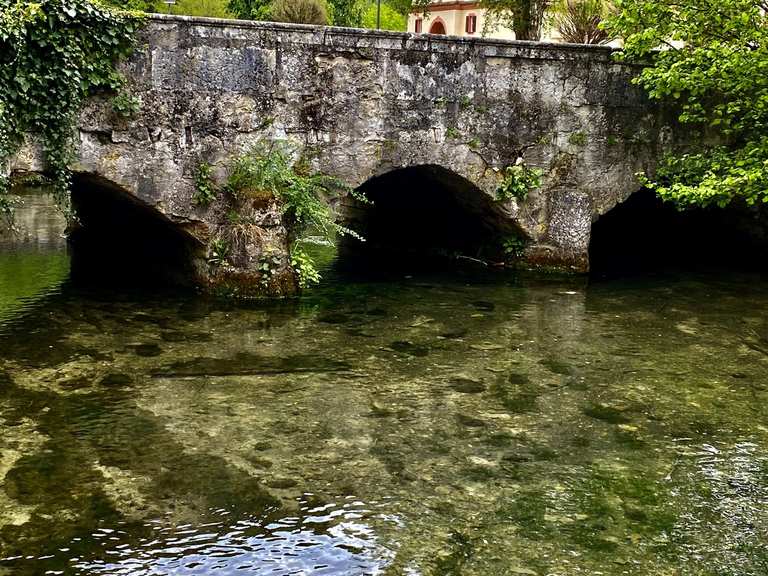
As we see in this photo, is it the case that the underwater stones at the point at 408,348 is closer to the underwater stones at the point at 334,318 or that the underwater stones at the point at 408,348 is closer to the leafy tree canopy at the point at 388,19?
the underwater stones at the point at 334,318

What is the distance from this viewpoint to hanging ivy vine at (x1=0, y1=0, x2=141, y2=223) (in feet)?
26.0

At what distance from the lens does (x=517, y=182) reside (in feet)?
35.3

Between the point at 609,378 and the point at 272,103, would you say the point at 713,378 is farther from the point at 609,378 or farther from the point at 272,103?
the point at 272,103

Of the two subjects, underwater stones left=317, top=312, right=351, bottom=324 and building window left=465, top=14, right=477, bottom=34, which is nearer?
underwater stones left=317, top=312, right=351, bottom=324

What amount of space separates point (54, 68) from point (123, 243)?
441 centimetres

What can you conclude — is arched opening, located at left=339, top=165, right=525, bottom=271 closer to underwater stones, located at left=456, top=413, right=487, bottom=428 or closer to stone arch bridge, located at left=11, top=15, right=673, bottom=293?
stone arch bridge, located at left=11, top=15, right=673, bottom=293


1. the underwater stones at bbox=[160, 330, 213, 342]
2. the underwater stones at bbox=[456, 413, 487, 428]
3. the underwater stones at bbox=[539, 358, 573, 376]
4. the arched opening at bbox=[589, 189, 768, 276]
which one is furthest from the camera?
the arched opening at bbox=[589, 189, 768, 276]

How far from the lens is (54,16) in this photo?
8.03 metres

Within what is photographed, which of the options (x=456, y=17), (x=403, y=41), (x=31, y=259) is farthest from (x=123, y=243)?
(x=456, y=17)

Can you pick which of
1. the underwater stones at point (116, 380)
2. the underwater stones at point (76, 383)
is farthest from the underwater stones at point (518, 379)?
the underwater stones at point (76, 383)

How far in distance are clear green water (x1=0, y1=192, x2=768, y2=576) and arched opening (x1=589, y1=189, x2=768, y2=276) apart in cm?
312

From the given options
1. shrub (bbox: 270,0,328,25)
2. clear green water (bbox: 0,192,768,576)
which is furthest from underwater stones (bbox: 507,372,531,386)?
shrub (bbox: 270,0,328,25)

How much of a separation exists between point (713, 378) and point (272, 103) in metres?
5.11

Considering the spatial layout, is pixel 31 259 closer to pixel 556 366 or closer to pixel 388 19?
pixel 556 366
